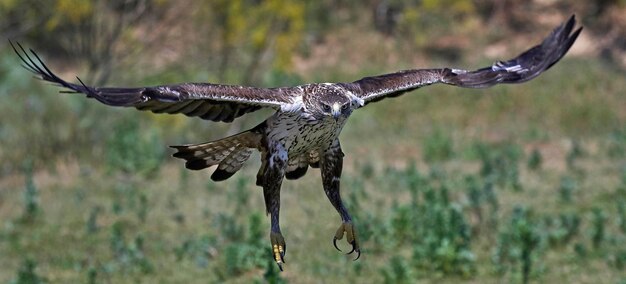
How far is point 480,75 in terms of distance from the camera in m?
7.63

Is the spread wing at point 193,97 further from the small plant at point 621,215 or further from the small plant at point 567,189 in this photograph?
the small plant at point 567,189

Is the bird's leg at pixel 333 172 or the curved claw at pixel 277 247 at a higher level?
the bird's leg at pixel 333 172

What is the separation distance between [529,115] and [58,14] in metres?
9.77

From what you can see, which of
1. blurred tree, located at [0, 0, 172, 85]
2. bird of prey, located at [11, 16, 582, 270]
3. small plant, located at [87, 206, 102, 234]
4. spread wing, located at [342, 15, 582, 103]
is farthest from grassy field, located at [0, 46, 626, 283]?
spread wing, located at [342, 15, 582, 103]

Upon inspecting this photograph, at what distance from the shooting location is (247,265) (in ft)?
29.5

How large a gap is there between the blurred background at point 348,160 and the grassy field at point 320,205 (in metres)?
0.03

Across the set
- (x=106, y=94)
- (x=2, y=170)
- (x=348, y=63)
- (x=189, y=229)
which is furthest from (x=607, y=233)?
(x=348, y=63)

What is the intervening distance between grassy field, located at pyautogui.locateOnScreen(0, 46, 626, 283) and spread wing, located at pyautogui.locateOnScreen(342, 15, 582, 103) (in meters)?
1.45

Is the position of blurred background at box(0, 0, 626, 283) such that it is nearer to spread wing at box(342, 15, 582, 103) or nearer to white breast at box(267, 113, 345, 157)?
white breast at box(267, 113, 345, 157)

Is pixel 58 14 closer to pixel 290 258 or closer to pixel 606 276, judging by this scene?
pixel 290 258

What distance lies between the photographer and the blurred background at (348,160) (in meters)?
9.37

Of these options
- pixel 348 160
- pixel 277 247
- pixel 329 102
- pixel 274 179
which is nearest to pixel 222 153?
pixel 274 179

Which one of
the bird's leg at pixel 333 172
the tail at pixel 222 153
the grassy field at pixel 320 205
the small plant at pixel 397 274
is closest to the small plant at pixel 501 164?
the grassy field at pixel 320 205

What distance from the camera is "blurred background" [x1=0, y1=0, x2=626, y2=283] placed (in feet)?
30.7
